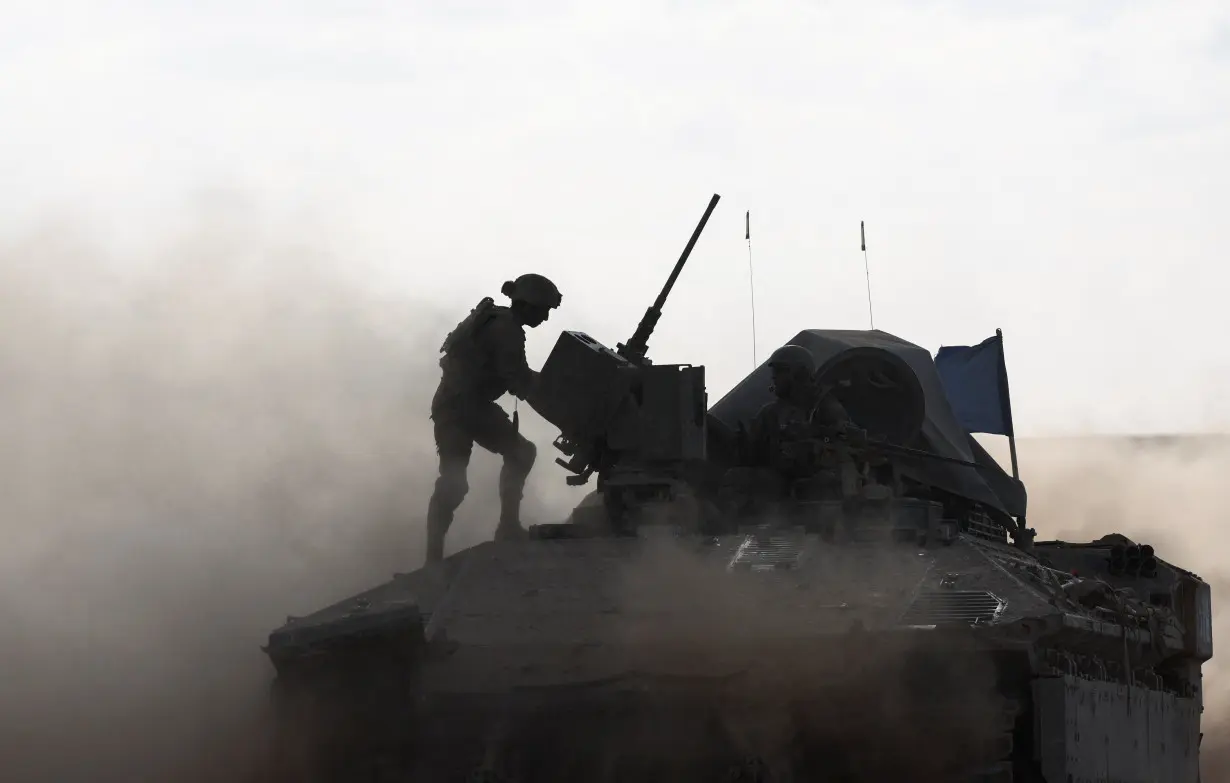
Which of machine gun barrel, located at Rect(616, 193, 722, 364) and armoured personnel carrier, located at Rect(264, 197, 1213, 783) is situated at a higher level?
machine gun barrel, located at Rect(616, 193, 722, 364)

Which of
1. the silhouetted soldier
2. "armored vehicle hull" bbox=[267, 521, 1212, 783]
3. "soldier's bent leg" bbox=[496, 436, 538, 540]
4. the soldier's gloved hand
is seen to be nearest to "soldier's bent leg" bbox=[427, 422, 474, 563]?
"soldier's bent leg" bbox=[496, 436, 538, 540]

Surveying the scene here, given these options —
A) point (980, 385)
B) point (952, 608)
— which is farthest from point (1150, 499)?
point (952, 608)

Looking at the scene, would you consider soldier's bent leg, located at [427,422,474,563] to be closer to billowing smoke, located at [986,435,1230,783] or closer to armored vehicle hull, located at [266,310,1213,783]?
armored vehicle hull, located at [266,310,1213,783]

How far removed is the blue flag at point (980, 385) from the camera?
89.8ft

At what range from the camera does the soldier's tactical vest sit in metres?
17.6

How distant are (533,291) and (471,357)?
2.28 ft

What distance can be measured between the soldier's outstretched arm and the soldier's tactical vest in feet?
0.31

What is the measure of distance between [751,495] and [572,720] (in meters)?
3.35

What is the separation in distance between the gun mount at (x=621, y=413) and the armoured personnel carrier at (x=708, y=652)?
2 centimetres

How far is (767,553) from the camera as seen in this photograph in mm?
15867

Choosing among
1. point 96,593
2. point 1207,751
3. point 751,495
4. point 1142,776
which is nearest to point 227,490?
point 96,593

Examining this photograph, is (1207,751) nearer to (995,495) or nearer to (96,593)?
(995,495)

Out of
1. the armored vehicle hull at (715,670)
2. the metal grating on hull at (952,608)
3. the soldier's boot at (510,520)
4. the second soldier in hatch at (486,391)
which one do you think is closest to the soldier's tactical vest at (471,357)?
the second soldier in hatch at (486,391)

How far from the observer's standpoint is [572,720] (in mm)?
14805
